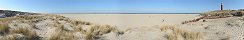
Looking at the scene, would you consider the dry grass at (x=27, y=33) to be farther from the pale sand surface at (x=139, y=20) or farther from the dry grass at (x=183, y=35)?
the pale sand surface at (x=139, y=20)

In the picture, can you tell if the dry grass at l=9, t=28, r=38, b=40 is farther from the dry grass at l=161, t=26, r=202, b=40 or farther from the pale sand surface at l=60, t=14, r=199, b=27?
the pale sand surface at l=60, t=14, r=199, b=27

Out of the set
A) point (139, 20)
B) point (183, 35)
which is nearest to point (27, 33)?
point (183, 35)

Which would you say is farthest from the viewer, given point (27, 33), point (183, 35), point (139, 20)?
point (139, 20)

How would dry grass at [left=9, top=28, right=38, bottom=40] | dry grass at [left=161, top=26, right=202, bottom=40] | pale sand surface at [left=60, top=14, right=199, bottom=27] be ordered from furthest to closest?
pale sand surface at [left=60, top=14, right=199, bottom=27], dry grass at [left=161, top=26, right=202, bottom=40], dry grass at [left=9, top=28, right=38, bottom=40]

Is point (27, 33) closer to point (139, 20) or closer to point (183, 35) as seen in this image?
point (183, 35)

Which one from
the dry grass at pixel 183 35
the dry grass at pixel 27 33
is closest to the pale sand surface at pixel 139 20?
the dry grass at pixel 183 35

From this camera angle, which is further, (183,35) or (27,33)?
Answer: (183,35)

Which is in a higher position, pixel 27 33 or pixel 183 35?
pixel 27 33

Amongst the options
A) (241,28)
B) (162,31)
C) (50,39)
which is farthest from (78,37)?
(241,28)

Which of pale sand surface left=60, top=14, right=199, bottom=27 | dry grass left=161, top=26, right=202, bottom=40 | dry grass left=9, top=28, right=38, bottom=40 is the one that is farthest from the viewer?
pale sand surface left=60, top=14, right=199, bottom=27

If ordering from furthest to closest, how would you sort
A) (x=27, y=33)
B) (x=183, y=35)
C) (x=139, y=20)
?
(x=139, y=20), (x=183, y=35), (x=27, y=33)

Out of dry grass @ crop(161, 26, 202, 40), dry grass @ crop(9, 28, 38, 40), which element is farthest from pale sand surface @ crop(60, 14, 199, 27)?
dry grass @ crop(9, 28, 38, 40)

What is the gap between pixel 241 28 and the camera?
12664mm

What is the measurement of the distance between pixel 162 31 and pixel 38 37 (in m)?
3.69
